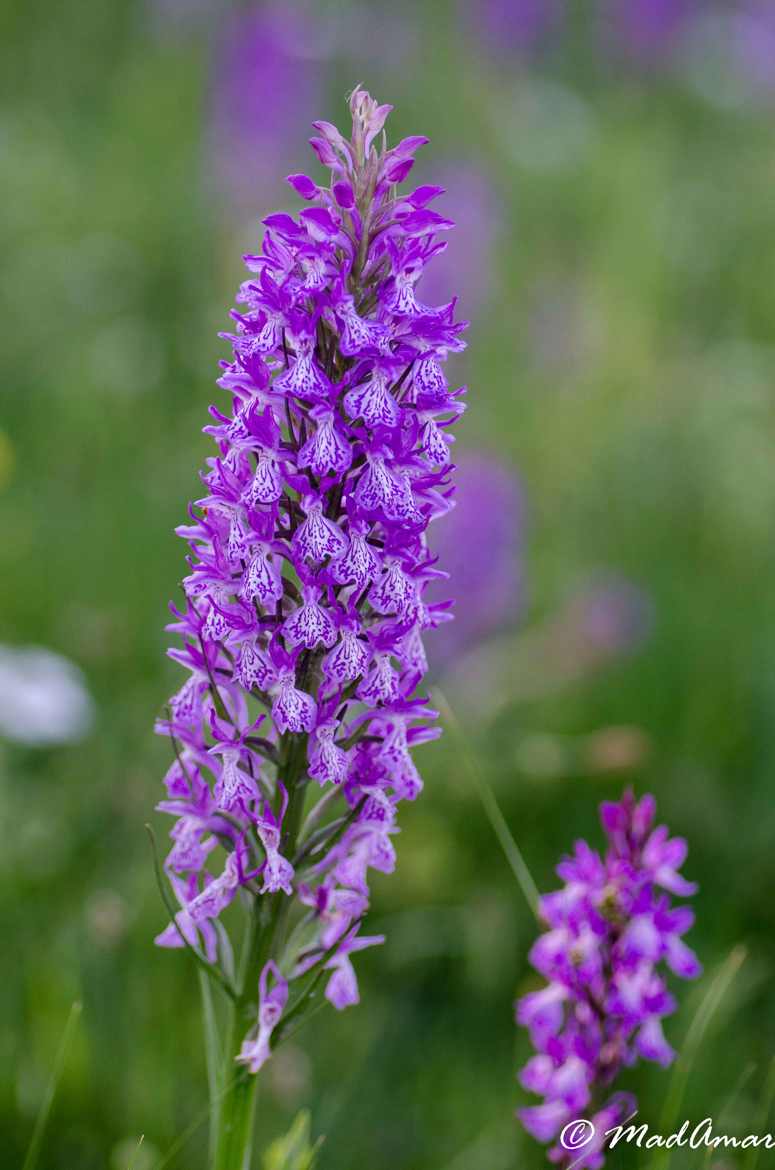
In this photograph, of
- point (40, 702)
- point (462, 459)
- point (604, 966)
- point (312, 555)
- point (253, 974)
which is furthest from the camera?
point (462, 459)

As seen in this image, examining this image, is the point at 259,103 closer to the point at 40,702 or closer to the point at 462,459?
the point at 462,459

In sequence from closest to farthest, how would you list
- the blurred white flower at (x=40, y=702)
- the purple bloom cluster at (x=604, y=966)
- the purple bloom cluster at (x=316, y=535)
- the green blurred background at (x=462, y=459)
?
1. the purple bloom cluster at (x=316, y=535)
2. the purple bloom cluster at (x=604, y=966)
3. the green blurred background at (x=462, y=459)
4. the blurred white flower at (x=40, y=702)

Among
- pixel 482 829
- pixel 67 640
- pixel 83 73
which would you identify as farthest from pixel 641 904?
pixel 83 73

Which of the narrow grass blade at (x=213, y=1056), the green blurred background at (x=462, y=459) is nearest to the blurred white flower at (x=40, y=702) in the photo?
the green blurred background at (x=462, y=459)

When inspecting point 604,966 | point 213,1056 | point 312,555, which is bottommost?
point 213,1056

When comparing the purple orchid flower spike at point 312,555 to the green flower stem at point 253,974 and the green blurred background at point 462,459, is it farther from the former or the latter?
the green blurred background at point 462,459

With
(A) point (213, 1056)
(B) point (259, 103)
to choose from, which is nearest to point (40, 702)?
(A) point (213, 1056)

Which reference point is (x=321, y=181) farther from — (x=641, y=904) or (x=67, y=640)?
(x=641, y=904)

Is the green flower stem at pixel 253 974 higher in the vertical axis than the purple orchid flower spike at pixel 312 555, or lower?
lower
